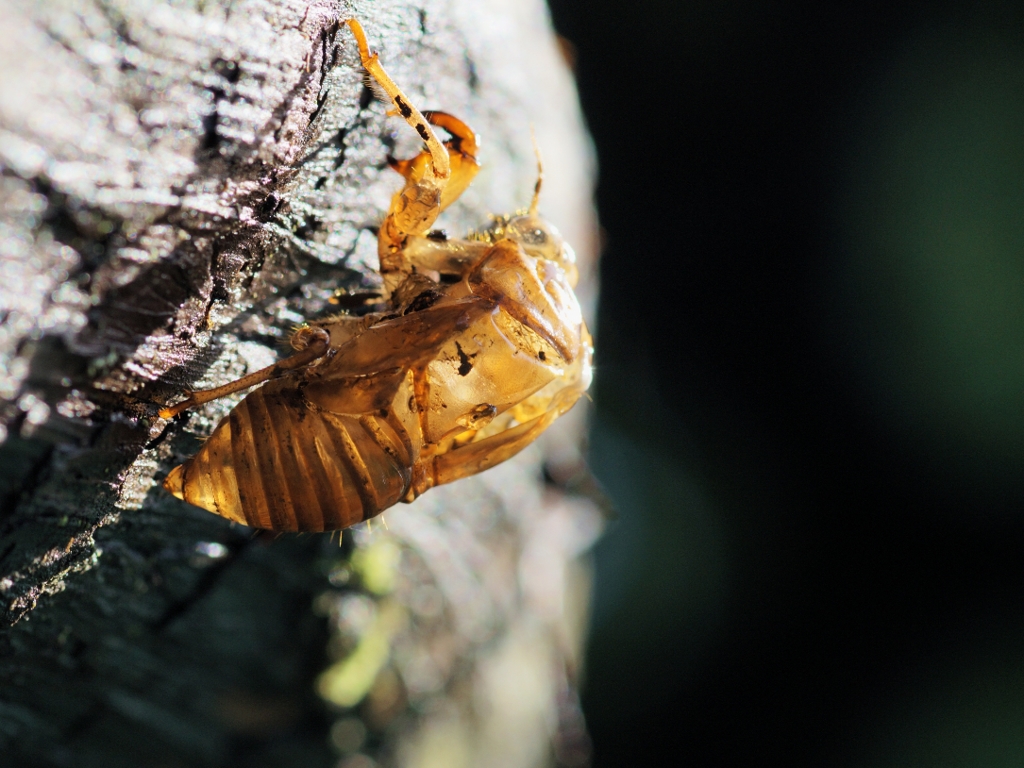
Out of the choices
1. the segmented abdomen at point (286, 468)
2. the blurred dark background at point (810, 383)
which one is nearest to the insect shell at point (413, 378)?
the segmented abdomen at point (286, 468)

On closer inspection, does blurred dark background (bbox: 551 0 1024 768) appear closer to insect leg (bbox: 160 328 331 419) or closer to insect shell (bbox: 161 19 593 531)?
insect shell (bbox: 161 19 593 531)

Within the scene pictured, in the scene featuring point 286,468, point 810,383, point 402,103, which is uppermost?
point 402,103

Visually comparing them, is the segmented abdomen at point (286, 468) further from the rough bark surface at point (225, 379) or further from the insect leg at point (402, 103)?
the insect leg at point (402, 103)

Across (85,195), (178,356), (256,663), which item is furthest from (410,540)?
(85,195)

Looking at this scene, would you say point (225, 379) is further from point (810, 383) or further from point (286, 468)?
point (810, 383)

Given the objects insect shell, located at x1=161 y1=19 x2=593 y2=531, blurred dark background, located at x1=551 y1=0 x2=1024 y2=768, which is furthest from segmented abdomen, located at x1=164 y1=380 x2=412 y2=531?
blurred dark background, located at x1=551 y1=0 x2=1024 y2=768

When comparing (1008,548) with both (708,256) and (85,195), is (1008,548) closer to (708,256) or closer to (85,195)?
(708,256)

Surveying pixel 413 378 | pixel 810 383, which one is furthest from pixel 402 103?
pixel 810 383
